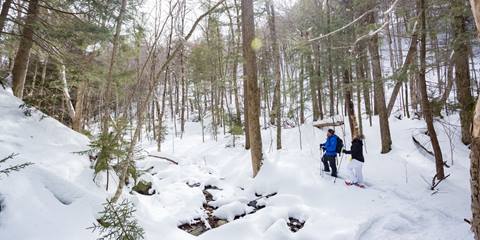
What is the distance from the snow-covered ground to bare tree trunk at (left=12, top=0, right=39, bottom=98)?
1.19 m

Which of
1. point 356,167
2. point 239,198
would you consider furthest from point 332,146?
point 239,198

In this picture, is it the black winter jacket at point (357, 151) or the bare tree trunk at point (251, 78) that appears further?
the bare tree trunk at point (251, 78)

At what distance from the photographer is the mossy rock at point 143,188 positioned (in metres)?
7.59

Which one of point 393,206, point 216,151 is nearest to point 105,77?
point 393,206

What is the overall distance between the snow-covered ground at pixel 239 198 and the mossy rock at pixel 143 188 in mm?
256

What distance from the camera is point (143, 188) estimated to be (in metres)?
7.66

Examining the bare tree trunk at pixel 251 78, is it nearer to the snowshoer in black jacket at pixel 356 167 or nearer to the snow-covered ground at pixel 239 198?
the snow-covered ground at pixel 239 198

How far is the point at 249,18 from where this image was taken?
9.16m

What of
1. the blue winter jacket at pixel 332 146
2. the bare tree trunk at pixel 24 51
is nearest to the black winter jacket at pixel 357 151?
the blue winter jacket at pixel 332 146

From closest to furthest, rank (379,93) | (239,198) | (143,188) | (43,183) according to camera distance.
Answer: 1. (43,183)
2. (143,188)
3. (239,198)
4. (379,93)

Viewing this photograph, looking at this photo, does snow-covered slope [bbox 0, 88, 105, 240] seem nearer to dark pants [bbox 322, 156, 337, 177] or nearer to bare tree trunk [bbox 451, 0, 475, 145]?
dark pants [bbox 322, 156, 337, 177]

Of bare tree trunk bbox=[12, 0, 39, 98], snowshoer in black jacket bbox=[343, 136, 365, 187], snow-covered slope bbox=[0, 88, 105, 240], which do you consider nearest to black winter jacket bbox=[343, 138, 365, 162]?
snowshoer in black jacket bbox=[343, 136, 365, 187]

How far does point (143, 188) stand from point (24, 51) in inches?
187

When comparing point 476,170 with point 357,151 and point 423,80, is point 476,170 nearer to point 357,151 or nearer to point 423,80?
point 423,80
